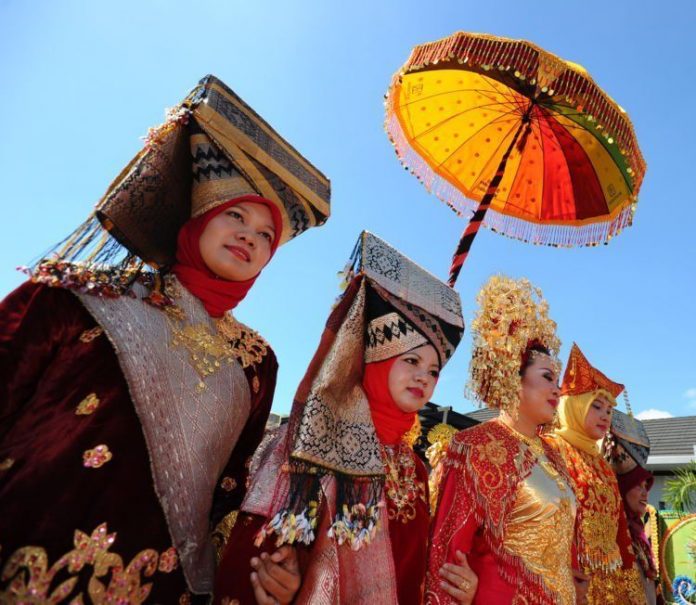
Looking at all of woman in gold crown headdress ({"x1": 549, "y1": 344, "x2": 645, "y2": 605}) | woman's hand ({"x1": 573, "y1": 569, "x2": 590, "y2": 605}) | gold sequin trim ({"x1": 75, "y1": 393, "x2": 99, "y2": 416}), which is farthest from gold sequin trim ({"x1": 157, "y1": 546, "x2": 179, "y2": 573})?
woman in gold crown headdress ({"x1": 549, "y1": 344, "x2": 645, "y2": 605})

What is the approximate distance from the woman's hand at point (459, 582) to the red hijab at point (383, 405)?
79 centimetres

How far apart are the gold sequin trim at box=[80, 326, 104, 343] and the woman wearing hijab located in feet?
2.93

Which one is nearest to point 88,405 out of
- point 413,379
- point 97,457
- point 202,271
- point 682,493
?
point 97,457

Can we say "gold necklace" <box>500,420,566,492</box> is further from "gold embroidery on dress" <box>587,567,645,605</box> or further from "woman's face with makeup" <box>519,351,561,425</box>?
"gold embroidery on dress" <box>587,567,645,605</box>

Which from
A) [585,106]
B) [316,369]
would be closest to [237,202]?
[316,369]

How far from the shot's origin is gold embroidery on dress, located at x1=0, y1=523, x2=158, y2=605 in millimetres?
1639

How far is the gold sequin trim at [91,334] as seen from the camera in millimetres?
2080

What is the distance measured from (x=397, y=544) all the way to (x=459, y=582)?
1.58ft

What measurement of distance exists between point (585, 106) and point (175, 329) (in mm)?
2985

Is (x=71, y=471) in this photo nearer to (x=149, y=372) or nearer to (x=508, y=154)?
(x=149, y=372)

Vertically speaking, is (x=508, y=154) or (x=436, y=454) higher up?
(x=508, y=154)

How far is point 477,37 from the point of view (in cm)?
357

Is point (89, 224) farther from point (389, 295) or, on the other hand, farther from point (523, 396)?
point (523, 396)

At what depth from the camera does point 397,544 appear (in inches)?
110
